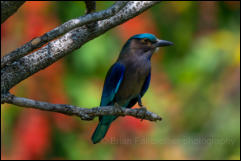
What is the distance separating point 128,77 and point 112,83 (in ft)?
0.58

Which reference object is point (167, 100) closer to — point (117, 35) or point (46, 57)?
point (117, 35)

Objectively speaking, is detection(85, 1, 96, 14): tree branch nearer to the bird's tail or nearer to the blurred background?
the bird's tail

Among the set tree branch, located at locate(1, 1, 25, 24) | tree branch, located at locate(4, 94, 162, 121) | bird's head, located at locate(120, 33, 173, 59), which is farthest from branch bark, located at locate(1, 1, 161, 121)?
bird's head, located at locate(120, 33, 173, 59)

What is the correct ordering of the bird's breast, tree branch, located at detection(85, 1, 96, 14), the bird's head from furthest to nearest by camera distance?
1. the bird's head
2. the bird's breast
3. tree branch, located at detection(85, 1, 96, 14)

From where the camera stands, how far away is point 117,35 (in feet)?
22.2

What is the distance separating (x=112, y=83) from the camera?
493cm

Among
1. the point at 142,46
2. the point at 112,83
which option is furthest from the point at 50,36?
the point at 142,46

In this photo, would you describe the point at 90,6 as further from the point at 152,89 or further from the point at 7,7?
the point at 152,89

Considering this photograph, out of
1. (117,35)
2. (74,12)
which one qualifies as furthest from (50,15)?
(117,35)

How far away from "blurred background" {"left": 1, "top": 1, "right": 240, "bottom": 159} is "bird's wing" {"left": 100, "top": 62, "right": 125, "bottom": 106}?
1.42 meters

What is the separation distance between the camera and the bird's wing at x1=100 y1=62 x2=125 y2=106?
4863 millimetres

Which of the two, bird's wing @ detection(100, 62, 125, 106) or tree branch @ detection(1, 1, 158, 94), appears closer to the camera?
tree branch @ detection(1, 1, 158, 94)

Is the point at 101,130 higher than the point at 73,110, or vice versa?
the point at 73,110

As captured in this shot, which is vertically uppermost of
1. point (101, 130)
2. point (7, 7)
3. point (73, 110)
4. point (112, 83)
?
point (7, 7)
